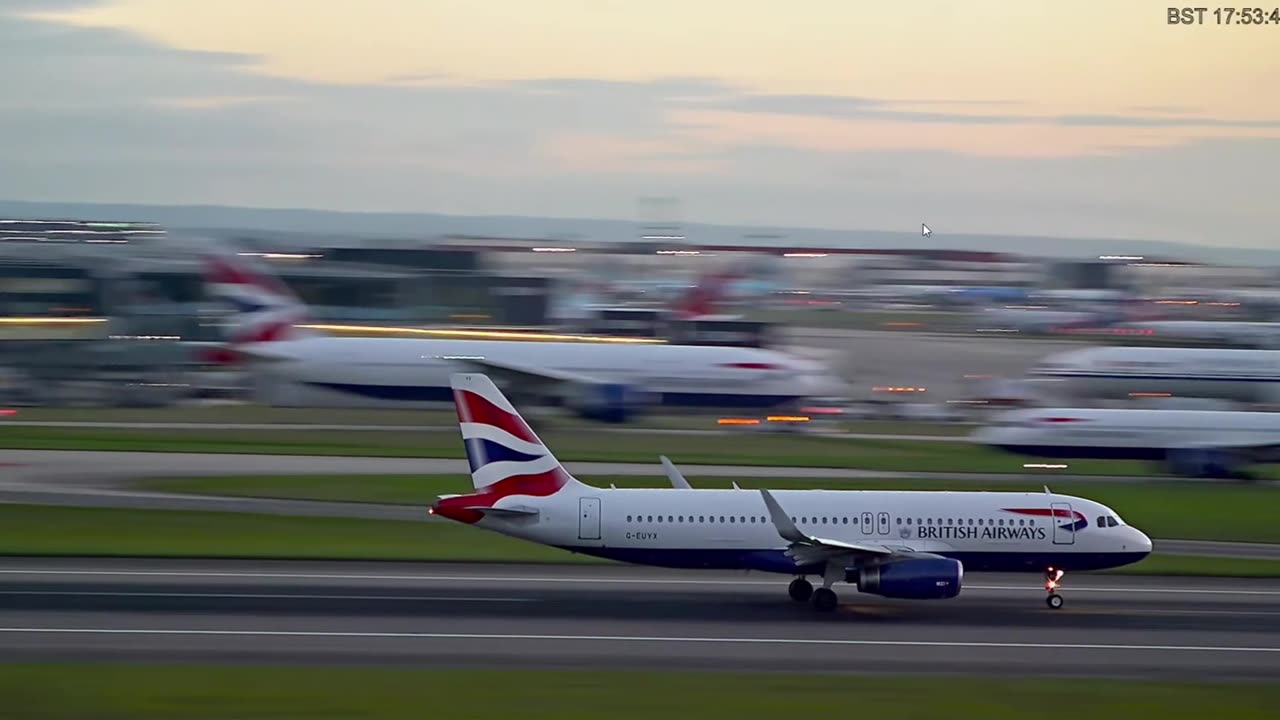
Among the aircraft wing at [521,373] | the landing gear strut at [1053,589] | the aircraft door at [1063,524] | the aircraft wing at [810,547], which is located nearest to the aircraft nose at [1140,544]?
the aircraft door at [1063,524]

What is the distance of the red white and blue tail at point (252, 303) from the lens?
7056cm

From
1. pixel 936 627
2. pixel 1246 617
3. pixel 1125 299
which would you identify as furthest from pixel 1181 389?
pixel 1125 299

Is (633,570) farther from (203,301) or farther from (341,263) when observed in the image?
(341,263)

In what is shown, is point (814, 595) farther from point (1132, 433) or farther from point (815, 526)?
point (1132, 433)

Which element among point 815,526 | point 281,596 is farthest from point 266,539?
point 815,526

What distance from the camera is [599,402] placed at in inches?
2539

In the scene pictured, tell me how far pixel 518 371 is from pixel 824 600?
123 ft

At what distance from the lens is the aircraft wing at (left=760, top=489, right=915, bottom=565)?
2720 cm

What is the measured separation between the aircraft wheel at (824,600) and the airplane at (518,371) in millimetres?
36956

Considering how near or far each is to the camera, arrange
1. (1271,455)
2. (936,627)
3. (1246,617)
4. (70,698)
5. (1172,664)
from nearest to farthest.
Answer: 1. (70,698)
2. (1172,664)
3. (936,627)
4. (1246,617)
5. (1271,455)

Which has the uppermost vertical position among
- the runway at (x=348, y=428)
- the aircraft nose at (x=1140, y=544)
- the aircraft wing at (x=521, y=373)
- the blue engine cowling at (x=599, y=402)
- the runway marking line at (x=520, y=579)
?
the aircraft wing at (x=521, y=373)

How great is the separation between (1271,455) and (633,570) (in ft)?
110

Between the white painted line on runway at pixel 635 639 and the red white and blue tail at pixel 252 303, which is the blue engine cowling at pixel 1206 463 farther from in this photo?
the red white and blue tail at pixel 252 303

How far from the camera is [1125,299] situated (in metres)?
156
